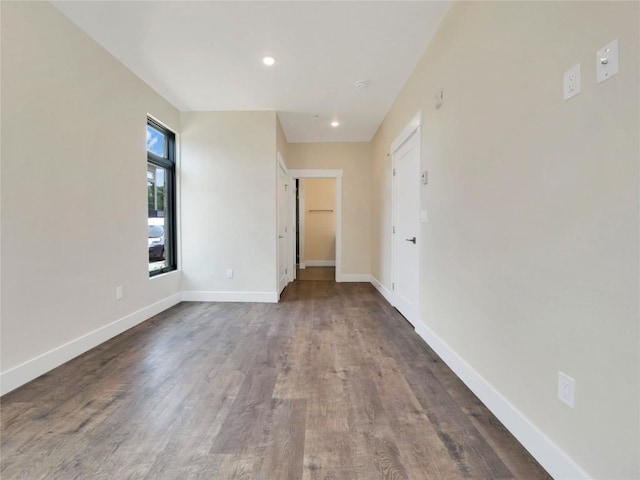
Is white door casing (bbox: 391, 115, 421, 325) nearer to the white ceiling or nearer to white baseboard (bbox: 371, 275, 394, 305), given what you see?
white baseboard (bbox: 371, 275, 394, 305)

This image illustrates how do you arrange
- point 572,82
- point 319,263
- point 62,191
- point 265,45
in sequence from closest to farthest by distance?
point 572,82, point 62,191, point 265,45, point 319,263

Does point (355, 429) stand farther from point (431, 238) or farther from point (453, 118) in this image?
point (453, 118)

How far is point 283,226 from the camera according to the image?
4.73 meters

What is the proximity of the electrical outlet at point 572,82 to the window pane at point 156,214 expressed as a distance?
360cm

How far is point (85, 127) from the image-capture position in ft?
7.61

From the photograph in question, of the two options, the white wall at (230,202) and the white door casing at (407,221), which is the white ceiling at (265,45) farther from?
the white door casing at (407,221)

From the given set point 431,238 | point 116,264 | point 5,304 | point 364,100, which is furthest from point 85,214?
point 364,100

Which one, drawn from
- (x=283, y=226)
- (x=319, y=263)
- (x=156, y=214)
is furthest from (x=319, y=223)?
(x=156, y=214)

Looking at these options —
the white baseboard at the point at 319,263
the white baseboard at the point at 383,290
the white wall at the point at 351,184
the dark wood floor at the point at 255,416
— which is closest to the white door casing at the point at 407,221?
the white baseboard at the point at 383,290

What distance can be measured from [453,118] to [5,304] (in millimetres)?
3117

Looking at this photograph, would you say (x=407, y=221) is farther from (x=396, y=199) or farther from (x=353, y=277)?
(x=353, y=277)

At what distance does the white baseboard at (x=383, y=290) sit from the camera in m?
3.83

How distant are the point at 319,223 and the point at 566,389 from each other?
6970 millimetres

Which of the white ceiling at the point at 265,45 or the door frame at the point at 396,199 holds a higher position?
the white ceiling at the point at 265,45
